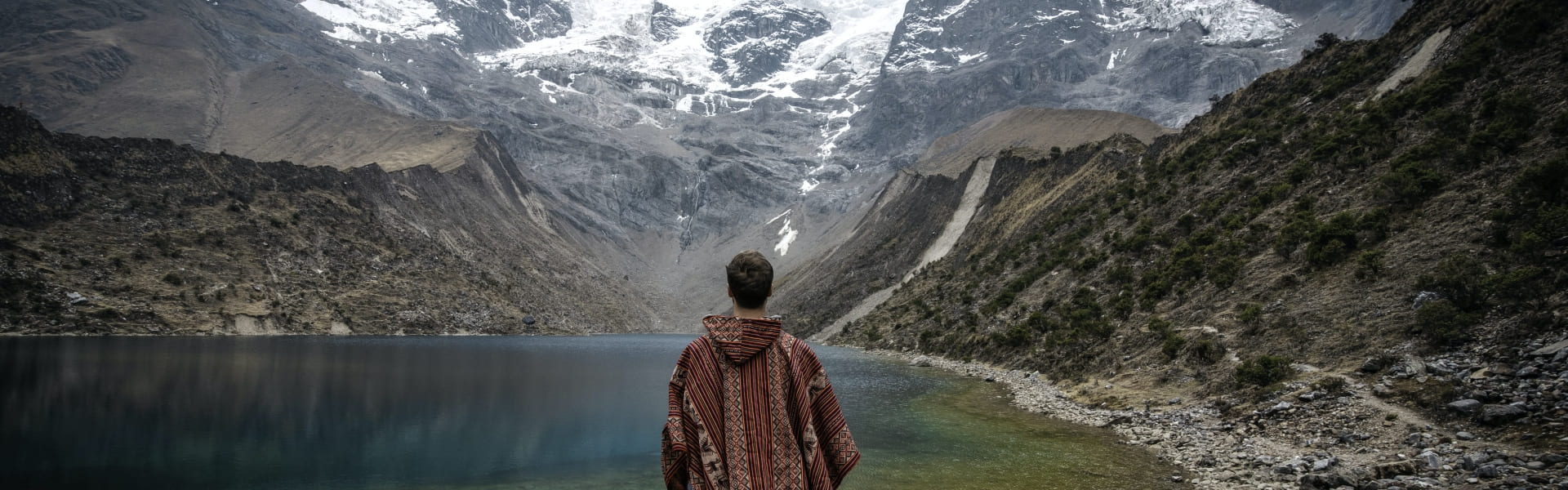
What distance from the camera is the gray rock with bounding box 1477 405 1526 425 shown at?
44.5 ft

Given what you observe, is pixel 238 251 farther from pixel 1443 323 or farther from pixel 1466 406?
pixel 1466 406

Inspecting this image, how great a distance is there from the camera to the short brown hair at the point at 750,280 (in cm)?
440

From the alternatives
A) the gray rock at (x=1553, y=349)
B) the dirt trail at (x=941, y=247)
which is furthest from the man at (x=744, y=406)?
the dirt trail at (x=941, y=247)

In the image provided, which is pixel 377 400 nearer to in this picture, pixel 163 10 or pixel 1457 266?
→ pixel 1457 266

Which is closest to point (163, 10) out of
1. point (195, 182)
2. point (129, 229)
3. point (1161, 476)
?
point (195, 182)

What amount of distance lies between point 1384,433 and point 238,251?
272 ft

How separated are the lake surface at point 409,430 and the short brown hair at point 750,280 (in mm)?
14291

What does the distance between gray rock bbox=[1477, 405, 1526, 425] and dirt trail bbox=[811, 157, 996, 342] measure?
213 feet

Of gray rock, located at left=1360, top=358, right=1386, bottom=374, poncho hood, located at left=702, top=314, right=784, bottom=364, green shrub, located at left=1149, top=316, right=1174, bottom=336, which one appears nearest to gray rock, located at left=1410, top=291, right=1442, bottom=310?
gray rock, located at left=1360, top=358, right=1386, bottom=374

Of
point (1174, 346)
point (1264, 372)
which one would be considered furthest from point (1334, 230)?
point (1264, 372)

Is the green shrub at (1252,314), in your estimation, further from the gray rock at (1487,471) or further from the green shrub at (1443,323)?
the gray rock at (1487,471)

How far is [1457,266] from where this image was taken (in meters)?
18.5

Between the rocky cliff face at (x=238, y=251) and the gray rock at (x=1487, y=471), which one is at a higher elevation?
the gray rock at (x=1487, y=471)

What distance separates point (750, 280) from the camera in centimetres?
441
